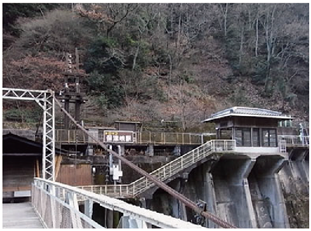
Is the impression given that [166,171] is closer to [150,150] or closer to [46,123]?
[150,150]

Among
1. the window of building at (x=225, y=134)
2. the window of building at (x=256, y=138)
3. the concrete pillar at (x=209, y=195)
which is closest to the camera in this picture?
the concrete pillar at (x=209, y=195)

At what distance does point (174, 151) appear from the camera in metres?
17.5

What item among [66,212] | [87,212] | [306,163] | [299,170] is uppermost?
[87,212]

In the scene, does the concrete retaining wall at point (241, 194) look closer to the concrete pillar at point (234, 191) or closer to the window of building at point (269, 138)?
the concrete pillar at point (234, 191)

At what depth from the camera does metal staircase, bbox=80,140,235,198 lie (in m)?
13.2

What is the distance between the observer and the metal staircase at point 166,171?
13188mm

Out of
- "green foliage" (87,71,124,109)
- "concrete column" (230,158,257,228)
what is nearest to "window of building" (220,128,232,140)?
"concrete column" (230,158,257,228)

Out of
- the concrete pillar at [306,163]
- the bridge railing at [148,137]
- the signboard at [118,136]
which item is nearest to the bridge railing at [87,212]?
the signboard at [118,136]

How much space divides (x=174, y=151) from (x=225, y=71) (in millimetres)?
16004

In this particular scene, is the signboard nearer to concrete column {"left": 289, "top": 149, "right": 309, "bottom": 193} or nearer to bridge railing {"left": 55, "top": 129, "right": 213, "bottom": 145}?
bridge railing {"left": 55, "top": 129, "right": 213, "bottom": 145}

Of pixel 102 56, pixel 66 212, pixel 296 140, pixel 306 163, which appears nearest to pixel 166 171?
pixel 66 212

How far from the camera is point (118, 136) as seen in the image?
15.6 m

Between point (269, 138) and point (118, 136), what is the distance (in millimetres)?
8263

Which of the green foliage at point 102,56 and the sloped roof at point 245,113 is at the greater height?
the green foliage at point 102,56
